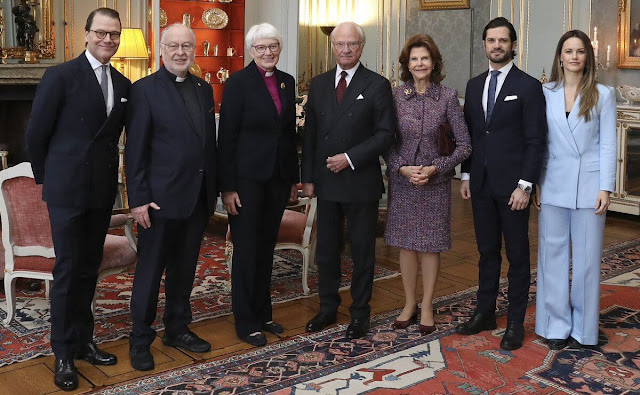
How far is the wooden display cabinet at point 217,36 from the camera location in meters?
8.87

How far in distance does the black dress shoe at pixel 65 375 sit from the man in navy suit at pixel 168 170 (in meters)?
0.30

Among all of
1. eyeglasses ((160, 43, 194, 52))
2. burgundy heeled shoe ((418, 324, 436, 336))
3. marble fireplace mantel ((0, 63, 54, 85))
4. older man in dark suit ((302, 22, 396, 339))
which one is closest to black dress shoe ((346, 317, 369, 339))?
older man in dark suit ((302, 22, 396, 339))

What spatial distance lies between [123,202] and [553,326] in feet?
9.44

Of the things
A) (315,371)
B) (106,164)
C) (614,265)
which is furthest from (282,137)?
(614,265)

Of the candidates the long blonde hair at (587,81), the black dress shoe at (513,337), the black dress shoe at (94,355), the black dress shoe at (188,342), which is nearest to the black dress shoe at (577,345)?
the black dress shoe at (513,337)

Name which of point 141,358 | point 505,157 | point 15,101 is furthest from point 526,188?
point 15,101

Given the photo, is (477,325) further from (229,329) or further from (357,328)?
(229,329)

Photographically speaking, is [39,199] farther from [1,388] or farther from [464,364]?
[464,364]

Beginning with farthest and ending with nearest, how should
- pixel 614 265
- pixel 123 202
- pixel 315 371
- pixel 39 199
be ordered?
pixel 614 265, pixel 123 202, pixel 39 199, pixel 315 371

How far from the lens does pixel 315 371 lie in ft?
12.2

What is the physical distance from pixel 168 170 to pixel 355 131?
0.98 meters

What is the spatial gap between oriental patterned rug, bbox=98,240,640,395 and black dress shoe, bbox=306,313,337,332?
5 cm

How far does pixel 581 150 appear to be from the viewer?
3.82 m

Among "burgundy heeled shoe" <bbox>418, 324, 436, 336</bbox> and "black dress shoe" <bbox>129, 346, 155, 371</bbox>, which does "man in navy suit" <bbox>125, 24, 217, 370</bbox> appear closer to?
"black dress shoe" <bbox>129, 346, 155, 371</bbox>
